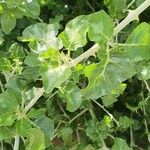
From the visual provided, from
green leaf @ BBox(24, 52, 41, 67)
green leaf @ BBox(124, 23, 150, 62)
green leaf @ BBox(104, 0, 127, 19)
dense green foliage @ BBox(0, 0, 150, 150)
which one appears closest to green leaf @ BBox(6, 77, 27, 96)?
dense green foliage @ BBox(0, 0, 150, 150)

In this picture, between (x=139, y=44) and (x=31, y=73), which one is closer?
(x=139, y=44)

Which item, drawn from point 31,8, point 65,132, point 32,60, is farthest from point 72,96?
point 65,132

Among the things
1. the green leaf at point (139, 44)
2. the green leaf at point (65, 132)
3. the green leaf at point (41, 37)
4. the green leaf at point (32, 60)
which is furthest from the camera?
the green leaf at point (65, 132)

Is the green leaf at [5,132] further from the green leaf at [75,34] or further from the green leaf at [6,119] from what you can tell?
Answer: the green leaf at [75,34]

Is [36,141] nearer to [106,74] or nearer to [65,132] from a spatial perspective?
[106,74]

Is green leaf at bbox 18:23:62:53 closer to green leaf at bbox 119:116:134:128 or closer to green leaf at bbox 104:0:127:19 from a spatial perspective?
green leaf at bbox 104:0:127:19

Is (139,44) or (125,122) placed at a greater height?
(139,44)

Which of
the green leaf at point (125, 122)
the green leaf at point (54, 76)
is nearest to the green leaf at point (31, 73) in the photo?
the green leaf at point (54, 76)

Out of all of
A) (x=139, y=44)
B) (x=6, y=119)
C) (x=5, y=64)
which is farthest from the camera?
(x=5, y=64)
